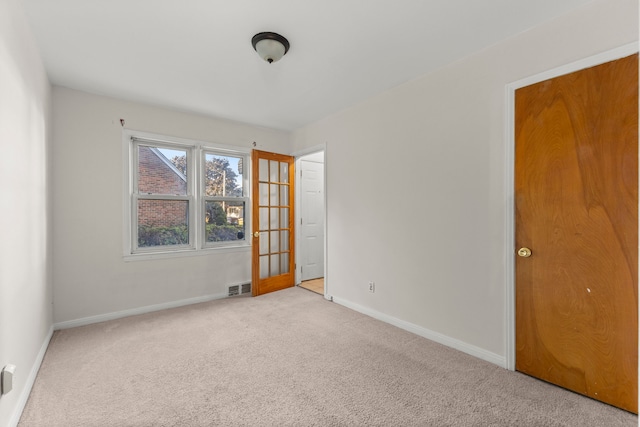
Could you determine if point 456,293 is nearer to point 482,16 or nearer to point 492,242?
point 492,242

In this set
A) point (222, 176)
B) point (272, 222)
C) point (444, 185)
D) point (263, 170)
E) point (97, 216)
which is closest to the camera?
point (444, 185)

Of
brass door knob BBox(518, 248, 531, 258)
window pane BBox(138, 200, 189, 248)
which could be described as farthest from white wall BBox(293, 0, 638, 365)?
window pane BBox(138, 200, 189, 248)

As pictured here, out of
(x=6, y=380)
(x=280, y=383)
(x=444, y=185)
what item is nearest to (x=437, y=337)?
(x=444, y=185)

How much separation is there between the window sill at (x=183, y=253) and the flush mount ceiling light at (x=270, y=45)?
2.66 metres

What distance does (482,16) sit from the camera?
79.0 inches

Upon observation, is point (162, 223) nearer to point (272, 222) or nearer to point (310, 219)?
point (272, 222)

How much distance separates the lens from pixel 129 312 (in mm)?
3441

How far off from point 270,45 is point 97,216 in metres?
2.67

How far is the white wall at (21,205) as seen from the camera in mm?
1572

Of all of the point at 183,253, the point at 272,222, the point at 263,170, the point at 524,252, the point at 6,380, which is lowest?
the point at 6,380

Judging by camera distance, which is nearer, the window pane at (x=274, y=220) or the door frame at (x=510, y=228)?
the door frame at (x=510, y=228)

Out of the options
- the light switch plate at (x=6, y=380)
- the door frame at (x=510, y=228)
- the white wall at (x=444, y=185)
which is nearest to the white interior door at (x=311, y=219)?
the white wall at (x=444, y=185)

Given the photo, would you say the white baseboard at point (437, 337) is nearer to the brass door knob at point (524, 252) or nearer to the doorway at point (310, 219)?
the brass door knob at point (524, 252)

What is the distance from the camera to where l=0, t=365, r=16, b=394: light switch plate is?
4.91ft
